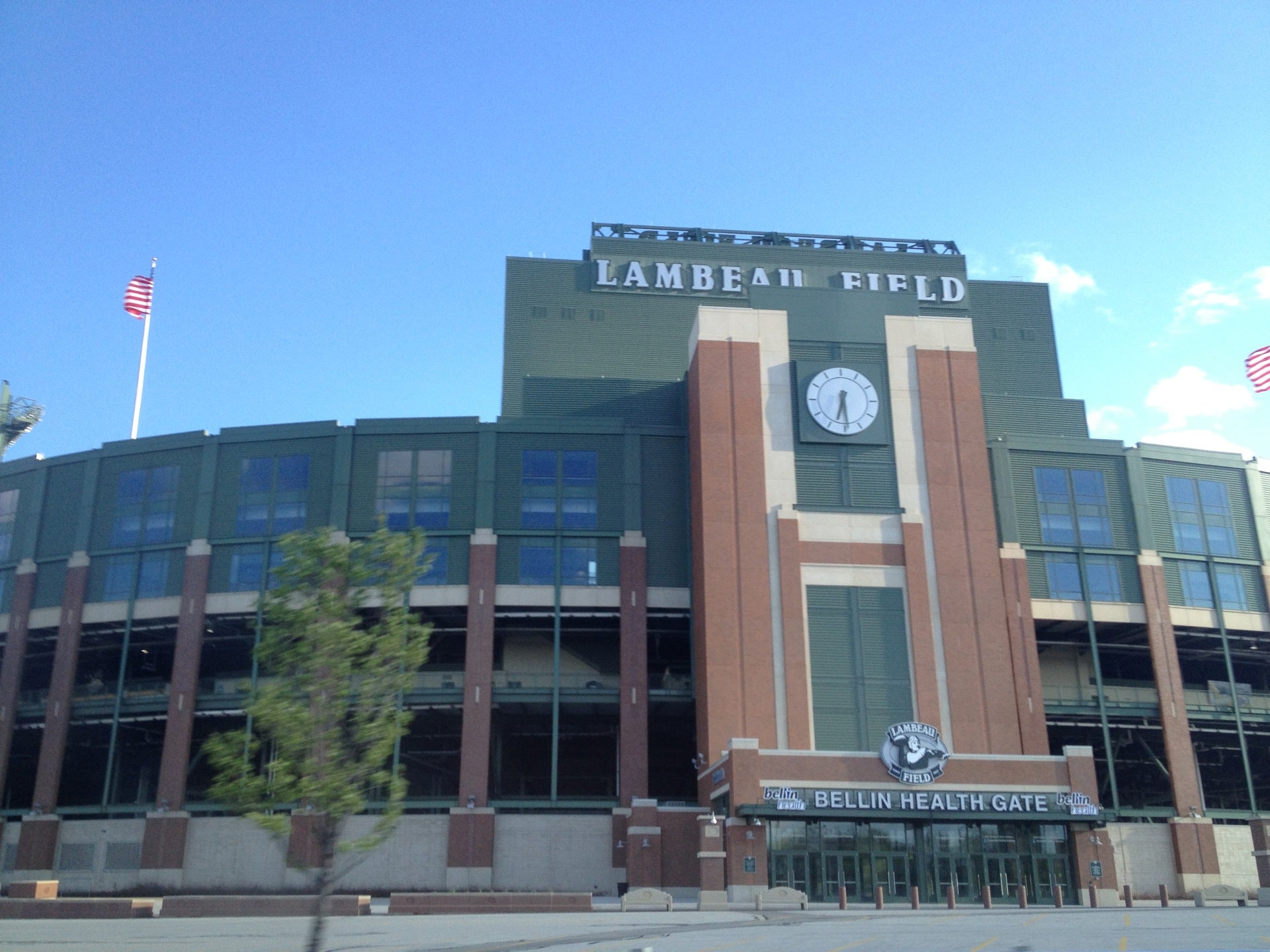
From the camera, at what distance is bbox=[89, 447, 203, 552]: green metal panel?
65500mm

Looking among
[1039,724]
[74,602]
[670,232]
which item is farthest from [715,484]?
[74,602]

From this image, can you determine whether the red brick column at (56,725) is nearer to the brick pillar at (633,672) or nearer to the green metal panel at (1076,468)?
the brick pillar at (633,672)

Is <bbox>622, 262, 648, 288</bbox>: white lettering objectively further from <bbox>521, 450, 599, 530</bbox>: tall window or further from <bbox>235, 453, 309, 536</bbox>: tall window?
<bbox>235, 453, 309, 536</bbox>: tall window

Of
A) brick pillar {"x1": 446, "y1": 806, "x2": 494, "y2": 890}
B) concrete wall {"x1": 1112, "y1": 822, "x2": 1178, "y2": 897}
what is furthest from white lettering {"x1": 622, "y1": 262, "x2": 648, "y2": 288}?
concrete wall {"x1": 1112, "y1": 822, "x2": 1178, "y2": 897}

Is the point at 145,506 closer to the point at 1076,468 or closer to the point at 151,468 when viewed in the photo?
the point at 151,468

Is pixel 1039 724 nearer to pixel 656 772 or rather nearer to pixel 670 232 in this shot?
pixel 656 772

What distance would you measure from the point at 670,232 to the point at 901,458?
29489 millimetres

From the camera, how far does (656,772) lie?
72.8 m

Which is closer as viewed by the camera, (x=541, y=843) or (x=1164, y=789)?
(x=541, y=843)

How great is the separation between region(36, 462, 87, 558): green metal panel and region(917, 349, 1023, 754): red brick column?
49.1 meters

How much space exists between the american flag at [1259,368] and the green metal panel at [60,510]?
64.5m

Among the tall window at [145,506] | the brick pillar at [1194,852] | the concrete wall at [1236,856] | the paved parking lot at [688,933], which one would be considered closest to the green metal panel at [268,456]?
the tall window at [145,506]

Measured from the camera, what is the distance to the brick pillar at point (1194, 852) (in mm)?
58125

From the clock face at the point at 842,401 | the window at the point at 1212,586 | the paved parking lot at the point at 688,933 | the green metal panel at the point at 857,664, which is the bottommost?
the paved parking lot at the point at 688,933
